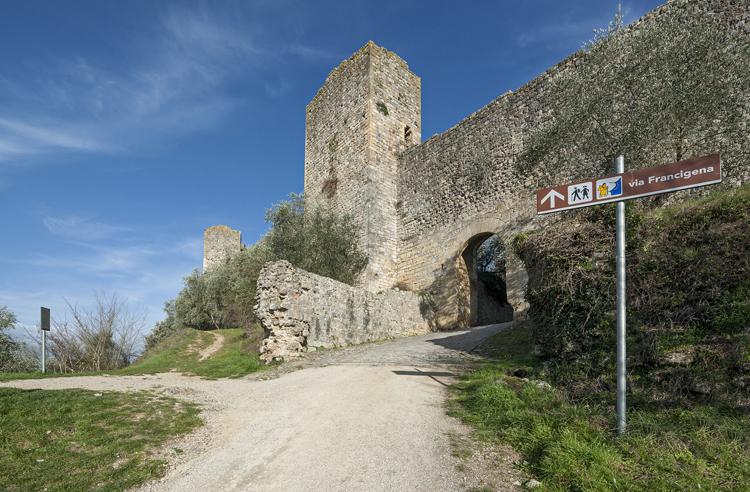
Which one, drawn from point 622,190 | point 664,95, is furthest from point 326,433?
point 664,95

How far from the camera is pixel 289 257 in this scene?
648 inches

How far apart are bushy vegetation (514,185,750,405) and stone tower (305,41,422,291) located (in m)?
11.7

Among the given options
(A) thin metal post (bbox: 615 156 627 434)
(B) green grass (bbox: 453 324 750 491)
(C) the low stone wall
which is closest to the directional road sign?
(A) thin metal post (bbox: 615 156 627 434)

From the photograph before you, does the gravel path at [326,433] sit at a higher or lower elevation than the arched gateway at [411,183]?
lower

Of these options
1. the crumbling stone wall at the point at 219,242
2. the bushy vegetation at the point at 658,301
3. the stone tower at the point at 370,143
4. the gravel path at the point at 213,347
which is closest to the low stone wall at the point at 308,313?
the stone tower at the point at 370,143

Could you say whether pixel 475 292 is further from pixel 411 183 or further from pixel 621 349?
pixel 621 349

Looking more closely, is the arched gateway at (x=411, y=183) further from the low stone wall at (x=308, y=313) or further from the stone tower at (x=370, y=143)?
the low stone wall at (x=308, y=313)

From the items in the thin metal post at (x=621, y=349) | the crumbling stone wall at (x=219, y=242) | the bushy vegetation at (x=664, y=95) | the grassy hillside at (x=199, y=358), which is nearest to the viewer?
the thin metal post at (x=621, y=349)

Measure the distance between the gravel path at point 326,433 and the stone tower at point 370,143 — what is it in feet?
32.6

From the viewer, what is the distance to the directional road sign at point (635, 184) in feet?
12.2

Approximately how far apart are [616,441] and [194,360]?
47.3 ft

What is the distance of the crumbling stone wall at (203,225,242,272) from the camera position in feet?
110

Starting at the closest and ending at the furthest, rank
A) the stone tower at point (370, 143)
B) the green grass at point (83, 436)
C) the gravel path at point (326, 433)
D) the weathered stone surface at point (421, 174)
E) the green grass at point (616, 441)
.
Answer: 1. the green grass at point (616, 441)
2. the gravel path at point (326, 433)
3. the green grass at point (83, 436)
4. the weathered stone surface at point (421, 174)
5. the stone tower at point (370, 143)

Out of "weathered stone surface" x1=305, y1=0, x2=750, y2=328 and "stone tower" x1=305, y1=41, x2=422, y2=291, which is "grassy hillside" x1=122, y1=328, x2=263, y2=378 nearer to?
"stone tower" x1=305, y1=41, x2=422, y2=291
